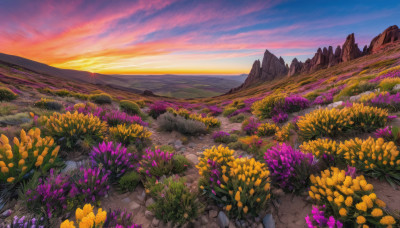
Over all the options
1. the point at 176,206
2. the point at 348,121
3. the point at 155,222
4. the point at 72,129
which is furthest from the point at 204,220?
the point at 348,121

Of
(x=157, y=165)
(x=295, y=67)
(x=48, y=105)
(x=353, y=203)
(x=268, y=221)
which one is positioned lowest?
(x=268, y=221)

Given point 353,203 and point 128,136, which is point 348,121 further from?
point 128,136

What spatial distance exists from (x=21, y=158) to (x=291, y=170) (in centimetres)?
478

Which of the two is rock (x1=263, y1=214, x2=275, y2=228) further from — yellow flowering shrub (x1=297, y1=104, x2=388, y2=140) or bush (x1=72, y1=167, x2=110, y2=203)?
yellow flowering shrub (x1=297, y1=104, x2=388, y2=140)

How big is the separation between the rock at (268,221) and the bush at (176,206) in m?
1.03

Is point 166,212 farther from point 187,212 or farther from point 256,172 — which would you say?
point 256,172

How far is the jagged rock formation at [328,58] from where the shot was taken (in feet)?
290

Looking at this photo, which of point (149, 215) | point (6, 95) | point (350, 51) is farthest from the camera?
point (350, 51)

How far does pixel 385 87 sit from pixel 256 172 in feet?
33.2

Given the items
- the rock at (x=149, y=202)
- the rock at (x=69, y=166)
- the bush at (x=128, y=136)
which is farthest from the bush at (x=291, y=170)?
the rock at (x=69, y=166)

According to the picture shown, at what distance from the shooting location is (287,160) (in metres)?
3.22

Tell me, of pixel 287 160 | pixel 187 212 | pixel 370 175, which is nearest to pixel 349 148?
pixel 370 175

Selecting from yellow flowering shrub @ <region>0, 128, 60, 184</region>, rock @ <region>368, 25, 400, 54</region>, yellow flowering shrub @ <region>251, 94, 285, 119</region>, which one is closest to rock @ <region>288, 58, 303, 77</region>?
rock @ <region>368, 25, 400, 54</region>

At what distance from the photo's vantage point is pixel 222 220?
102 inches
